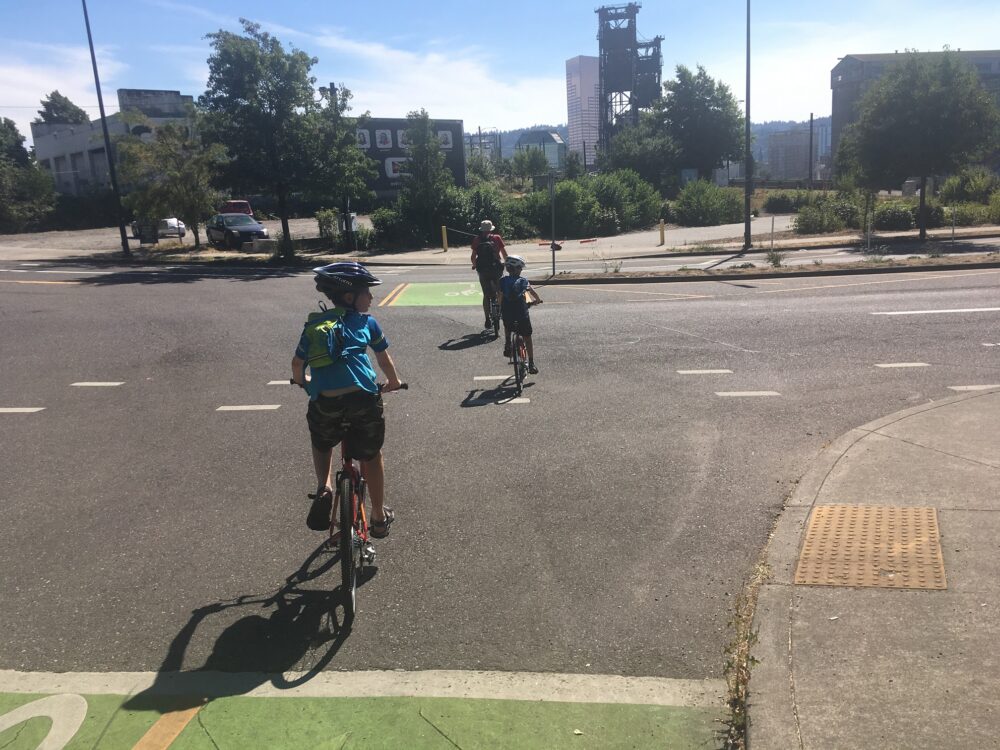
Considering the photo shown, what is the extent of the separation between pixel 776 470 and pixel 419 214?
31049mm

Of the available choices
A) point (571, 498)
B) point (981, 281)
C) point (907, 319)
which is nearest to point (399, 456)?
point (571, 498)

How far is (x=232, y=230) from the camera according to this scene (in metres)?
34.6

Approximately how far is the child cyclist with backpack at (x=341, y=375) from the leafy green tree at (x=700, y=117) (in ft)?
241

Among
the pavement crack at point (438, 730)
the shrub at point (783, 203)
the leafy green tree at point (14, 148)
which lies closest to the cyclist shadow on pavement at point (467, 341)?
the pavement crack at point (438, 730)

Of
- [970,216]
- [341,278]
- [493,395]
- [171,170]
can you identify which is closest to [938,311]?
[493,395]

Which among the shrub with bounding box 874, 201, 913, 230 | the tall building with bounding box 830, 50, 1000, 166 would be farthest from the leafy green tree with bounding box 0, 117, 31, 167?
the tall building with bounding box 830, 50, 1000, 166

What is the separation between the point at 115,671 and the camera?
3912mm

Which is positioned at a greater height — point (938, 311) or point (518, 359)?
point (518, 359)

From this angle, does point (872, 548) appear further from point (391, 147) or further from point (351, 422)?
point (391, 147)

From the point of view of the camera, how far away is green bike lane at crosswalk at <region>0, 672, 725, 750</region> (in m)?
3.32

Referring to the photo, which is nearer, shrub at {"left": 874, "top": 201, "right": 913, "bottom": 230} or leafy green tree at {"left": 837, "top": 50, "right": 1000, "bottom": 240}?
leafy green tree at {"left": 837, "top": 50, "right": 1000, "bottom": 240}

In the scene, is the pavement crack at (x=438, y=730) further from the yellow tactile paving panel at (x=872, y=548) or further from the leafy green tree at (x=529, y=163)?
the leafy green tree at (x=529, y=163)

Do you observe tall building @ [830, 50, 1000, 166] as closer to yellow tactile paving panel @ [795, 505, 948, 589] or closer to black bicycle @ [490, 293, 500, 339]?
black bicycle @ [490, 293, 500, 339]

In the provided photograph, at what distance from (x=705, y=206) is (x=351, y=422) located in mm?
44876
